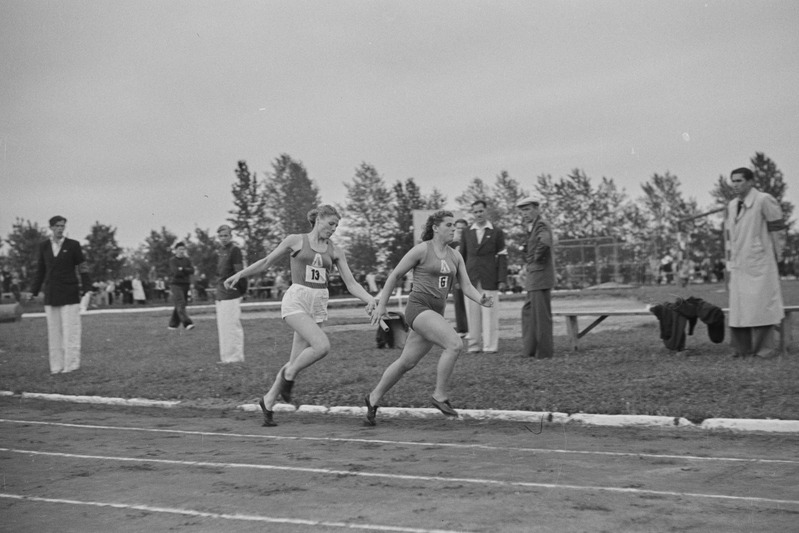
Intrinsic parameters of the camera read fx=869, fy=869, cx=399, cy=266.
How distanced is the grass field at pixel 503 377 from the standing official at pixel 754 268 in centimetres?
44

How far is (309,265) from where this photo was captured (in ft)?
28.7

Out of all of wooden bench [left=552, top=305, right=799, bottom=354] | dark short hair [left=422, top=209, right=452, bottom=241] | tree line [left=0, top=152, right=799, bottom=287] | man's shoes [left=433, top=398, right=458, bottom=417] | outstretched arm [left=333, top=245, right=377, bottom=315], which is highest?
tree line [left=0, top=152, right=799, bottom=287]

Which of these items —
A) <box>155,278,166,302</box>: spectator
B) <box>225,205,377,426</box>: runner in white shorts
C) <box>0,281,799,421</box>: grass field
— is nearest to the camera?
<box>225,205,377,426</box>: runner in white shorts

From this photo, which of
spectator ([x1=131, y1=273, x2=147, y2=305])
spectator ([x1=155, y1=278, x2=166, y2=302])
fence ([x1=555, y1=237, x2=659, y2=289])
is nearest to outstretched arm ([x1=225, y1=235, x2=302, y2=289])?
fence ([x1=555, y1=237, x2=659, y2=289])

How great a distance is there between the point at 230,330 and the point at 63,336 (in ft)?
8.49

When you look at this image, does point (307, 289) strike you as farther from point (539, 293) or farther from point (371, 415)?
point (539, 293)

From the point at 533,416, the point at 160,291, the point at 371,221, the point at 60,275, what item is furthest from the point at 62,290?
the point at 371,221

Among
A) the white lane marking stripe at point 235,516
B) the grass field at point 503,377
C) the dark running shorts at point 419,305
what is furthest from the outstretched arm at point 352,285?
the white lane marking stripe at point 235,516

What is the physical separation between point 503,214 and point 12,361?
61.8m

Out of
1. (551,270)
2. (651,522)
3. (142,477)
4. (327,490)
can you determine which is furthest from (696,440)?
(551,270)

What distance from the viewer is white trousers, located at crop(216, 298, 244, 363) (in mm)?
13656

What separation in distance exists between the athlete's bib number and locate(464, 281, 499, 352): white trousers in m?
5.06

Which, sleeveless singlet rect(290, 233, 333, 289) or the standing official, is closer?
sleeveless singlet rect(290, 233, 333, 289)

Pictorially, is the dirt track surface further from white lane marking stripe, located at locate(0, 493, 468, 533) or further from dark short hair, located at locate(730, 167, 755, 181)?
dark short hair, located at locate(730, 167, 755, 181)
